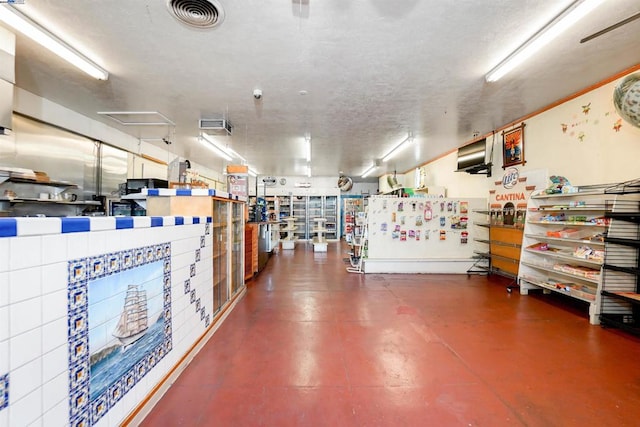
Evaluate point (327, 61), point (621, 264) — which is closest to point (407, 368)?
point (621, 264)

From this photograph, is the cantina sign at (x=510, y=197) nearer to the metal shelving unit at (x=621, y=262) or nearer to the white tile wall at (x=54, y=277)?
the metal shelving unit at (x=621, y=262)

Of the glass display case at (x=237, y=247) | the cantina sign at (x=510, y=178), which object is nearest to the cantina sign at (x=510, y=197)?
the cantina sign at (x=510, y=178)

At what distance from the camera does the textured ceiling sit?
261 cm

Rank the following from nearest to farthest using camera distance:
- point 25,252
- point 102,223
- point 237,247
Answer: point 25,252 → point 102,223 → point 237,247

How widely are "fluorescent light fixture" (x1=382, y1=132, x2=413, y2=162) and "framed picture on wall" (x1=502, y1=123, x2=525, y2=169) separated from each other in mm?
2028

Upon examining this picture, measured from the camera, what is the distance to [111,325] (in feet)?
5.18

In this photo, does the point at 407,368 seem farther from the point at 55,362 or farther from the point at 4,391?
the point at 4,391

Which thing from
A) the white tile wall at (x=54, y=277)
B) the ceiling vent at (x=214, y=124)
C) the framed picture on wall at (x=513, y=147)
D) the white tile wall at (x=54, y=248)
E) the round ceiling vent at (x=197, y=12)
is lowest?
the white tile wall at (x=54, y=277)

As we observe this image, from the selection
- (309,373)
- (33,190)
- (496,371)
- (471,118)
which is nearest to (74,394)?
(309,373)

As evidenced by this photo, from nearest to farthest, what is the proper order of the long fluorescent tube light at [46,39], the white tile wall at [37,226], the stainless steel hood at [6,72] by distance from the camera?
the white tile wall at [37,226] < the long fluorescent tube light at [46,39] < the stainless steel hood at [6,72]

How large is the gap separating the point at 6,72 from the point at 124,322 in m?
3.38

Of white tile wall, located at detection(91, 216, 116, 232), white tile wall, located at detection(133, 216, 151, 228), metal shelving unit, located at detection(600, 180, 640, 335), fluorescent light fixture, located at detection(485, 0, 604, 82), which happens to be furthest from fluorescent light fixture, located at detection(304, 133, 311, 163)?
metal shelving unit, located at detection(600, 180, 640, 335)

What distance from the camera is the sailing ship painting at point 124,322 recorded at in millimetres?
1479

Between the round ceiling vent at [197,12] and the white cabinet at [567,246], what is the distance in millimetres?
5175
